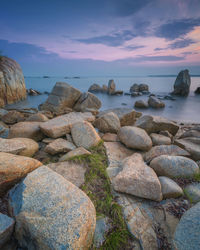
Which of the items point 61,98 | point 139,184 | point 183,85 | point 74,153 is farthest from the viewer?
point 183,85

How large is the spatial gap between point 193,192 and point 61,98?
338 inches

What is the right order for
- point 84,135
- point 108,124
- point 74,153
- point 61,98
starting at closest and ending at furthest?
point 74,153 < point 84,135 < point 108,124 < point 61,98

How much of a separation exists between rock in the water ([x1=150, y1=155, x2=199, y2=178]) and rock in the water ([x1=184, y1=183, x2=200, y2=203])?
0.28 meters

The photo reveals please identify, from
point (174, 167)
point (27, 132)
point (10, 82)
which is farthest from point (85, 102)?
point (174, 167)

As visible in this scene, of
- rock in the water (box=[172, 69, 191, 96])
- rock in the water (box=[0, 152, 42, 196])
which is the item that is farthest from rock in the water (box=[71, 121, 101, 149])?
rock in the water (box=[172, 69, 191, 96])

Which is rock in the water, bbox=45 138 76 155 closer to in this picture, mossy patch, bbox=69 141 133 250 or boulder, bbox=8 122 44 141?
mossy patch, bbox=69 141 133 250

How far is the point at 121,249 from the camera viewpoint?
200 cm

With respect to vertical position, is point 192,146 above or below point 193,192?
above

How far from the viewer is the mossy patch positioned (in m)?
2.06

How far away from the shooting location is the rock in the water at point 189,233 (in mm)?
1796

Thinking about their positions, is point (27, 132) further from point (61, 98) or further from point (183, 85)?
point (183, 85)

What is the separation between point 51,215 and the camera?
73.7 inches

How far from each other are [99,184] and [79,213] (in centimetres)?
112

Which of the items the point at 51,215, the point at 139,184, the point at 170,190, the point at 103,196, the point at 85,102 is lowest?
the point at 103,196
